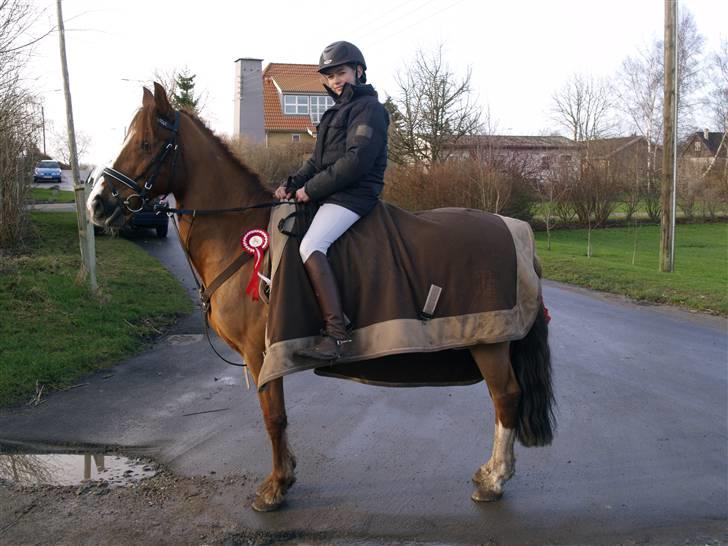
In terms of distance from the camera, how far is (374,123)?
393cm

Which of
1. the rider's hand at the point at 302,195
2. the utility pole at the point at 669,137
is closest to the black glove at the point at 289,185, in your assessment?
the rider's hand at the point at 302,195

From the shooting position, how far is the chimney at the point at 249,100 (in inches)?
1873

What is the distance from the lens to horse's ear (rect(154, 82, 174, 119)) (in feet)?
13.0

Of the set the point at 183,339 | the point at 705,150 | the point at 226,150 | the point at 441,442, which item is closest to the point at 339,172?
the point at 226,150

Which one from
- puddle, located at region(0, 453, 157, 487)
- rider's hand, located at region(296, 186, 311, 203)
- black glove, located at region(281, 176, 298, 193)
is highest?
black glove, located at region(281, 176, 298, 193)

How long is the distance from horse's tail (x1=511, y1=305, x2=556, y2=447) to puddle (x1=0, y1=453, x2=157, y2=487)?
2.64 m

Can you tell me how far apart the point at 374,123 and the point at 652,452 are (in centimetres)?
322

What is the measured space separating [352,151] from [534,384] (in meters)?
1.98

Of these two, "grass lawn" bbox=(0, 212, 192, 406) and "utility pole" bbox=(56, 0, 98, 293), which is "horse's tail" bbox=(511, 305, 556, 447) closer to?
"grass lawn" bbox=(0, 212, 192, 406)

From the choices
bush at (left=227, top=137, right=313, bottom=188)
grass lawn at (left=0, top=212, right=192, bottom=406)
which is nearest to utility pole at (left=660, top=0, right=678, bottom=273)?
grass lawn at (left=0, top=212, right=192, bottom=406)

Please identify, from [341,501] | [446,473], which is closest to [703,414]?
[446,473]

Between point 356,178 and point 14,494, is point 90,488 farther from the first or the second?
point 356,178

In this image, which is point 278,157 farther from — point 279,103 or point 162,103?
point 279,103

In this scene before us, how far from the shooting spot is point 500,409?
4.21 metres
